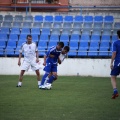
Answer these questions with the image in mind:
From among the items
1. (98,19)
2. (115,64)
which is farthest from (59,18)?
(115,64)

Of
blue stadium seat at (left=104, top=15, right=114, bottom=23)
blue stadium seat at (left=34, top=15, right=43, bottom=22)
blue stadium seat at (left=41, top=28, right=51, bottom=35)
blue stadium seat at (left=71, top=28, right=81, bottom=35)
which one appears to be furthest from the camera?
blue stadium seat at (left=34, top=15, right=43, bottom=22)

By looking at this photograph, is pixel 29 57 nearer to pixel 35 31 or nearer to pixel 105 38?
pixel 105 38

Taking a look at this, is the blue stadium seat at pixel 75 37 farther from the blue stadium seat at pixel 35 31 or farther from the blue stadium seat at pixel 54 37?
the blue stadium seat at pixel 35 31

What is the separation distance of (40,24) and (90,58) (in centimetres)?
592

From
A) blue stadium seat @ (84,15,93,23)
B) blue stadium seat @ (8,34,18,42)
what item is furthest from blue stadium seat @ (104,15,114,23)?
blue stadium seat @ (8,34,18,42)

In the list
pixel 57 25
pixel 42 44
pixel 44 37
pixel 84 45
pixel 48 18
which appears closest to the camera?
pixel 84 45

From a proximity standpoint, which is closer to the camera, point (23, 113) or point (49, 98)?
point (23, 113)

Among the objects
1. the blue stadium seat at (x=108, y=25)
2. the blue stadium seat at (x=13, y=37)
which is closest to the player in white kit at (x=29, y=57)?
the blue stadium seat at (x=13, y=37)

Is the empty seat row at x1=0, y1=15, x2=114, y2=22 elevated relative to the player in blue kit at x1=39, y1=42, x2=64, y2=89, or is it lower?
elevated

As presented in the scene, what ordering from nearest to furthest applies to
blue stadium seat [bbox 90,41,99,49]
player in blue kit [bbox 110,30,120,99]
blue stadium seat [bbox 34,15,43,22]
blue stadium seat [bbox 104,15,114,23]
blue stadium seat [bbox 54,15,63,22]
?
player in blue kit [bbox 110,30,120,99] → blue stadium seat [bbox 90,41,99,49] → blue stadium seat [bbox 104,15,114,23] → blue stadium seat [bbox 54,15,63,22] → blue stadium seat [bbox 34,15,43,22]

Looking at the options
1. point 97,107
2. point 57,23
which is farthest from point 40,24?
point 97,107

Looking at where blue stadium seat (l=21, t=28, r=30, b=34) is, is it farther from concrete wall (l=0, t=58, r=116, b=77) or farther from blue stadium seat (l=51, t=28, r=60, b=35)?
concrete wall (l=0, t=58, r=116, b=77)

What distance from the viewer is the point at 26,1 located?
39156 mm

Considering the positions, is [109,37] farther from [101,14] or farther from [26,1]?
[26,1]
